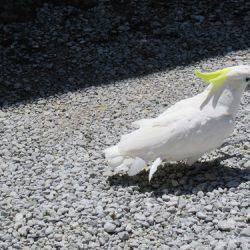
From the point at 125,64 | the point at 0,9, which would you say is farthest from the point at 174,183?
the point at 0,9

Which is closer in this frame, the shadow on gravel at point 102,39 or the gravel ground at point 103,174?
the gravel ground at point 103,174

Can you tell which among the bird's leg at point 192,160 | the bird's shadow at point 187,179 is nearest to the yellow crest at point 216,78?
the bird's leg at point 192,160

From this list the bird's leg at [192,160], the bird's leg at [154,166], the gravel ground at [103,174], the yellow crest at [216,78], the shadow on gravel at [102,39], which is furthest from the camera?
the shadow on gravel at [102,39]

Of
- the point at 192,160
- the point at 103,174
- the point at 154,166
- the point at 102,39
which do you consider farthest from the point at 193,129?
the point at 102,39

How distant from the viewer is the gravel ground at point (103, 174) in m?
4.50

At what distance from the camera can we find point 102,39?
812 cm

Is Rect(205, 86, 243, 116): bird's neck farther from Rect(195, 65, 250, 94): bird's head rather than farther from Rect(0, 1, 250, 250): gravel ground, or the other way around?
Rect(0, 1, 250, 250): gravel ground

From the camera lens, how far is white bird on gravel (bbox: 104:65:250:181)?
15.8ft

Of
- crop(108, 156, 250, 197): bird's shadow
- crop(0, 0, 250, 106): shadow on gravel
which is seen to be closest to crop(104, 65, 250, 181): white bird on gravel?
crop(108, 156, 250, 197): bird's shadow

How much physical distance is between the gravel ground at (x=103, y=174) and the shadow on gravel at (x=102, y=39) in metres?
0.04

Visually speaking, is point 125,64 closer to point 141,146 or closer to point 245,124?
point 245,124

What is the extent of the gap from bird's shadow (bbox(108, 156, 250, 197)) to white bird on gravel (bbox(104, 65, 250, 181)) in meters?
0.16

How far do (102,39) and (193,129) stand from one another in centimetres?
360

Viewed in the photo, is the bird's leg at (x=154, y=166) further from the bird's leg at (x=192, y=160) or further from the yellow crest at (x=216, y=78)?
the yellow crest at (x=216, y=78)
